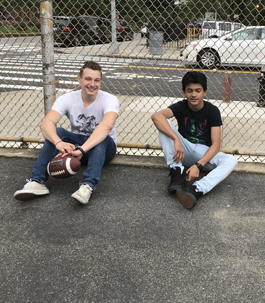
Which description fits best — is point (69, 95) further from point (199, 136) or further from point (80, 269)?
point (80, 269)

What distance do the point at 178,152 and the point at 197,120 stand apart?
42cm

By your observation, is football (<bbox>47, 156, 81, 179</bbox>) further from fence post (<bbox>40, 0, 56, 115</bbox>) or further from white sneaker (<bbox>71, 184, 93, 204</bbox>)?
fence post (<bbox>40, 0, 56, 115</bbox>)

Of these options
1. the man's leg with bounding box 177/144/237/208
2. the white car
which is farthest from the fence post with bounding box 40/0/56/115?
the white car

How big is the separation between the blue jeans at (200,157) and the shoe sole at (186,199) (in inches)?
7.5

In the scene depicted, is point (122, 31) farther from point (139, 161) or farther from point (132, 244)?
point (132, 244)

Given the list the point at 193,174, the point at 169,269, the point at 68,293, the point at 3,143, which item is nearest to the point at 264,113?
the point at 193,174

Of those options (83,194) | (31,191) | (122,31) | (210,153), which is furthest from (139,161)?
(122,31)

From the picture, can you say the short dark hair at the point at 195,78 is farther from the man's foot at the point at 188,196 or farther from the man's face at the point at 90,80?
the man's foot at the point at 188,196

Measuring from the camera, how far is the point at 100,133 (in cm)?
342

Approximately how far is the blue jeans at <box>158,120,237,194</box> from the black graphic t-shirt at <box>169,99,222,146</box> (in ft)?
0.34

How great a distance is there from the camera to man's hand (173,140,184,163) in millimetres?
3537

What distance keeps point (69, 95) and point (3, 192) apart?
3.86 ft

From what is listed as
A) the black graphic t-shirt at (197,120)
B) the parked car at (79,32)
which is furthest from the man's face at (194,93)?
the parked car at (79,32)

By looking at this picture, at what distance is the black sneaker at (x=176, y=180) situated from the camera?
344cm
